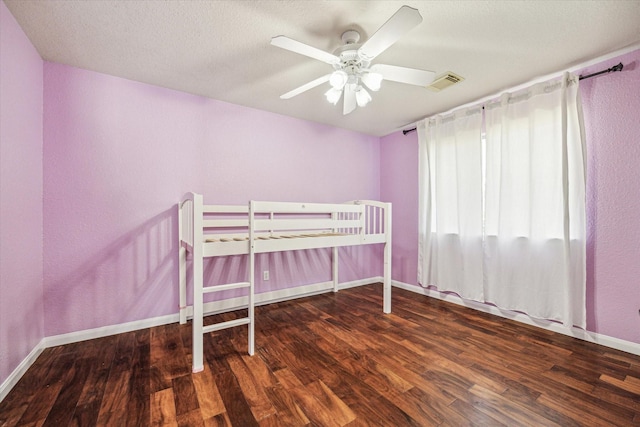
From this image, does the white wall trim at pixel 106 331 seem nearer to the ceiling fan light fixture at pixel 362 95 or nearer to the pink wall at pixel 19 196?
the pink wall at pixel 19 196

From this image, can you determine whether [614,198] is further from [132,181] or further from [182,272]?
[132,181]

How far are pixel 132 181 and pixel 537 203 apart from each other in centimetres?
356

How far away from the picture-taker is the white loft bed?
1.77 metres

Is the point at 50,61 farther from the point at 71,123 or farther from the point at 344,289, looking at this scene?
the point at 344,289

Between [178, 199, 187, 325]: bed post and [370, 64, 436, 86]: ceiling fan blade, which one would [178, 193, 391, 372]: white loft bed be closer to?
[178, 199, 187, 325]: bed post

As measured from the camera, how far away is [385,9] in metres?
1.53

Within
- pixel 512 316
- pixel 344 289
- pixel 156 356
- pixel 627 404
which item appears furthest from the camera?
pixel 344 289

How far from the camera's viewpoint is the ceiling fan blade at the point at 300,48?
1433 mm

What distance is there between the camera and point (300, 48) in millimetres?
1503

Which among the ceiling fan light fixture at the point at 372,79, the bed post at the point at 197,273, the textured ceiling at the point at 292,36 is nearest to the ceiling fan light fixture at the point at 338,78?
the ceiling fan light fixture at the point at 372,79

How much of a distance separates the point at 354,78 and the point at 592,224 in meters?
2.18

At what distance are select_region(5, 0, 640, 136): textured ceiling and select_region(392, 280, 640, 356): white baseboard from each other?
214cm

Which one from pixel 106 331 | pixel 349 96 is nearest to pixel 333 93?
pixel 349 96

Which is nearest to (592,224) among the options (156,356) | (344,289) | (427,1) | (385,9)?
(427,1)
